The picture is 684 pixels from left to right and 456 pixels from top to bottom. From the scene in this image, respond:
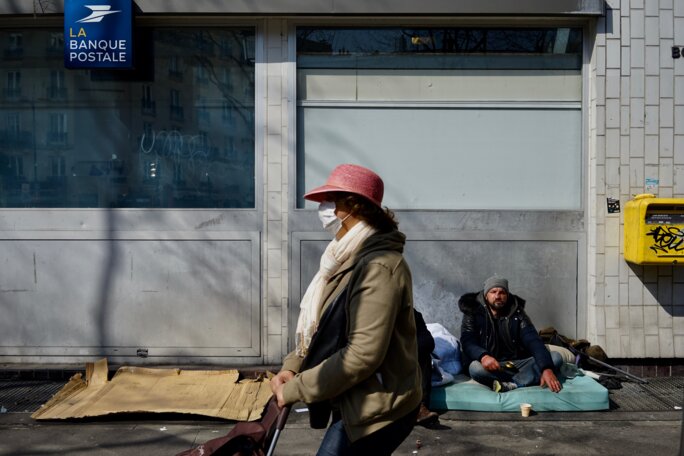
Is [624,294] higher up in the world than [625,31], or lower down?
lower down

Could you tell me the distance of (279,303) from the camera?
25.0 feet

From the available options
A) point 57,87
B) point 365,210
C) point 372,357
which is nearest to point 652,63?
point 365,210

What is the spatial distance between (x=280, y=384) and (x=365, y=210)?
2.39 feet

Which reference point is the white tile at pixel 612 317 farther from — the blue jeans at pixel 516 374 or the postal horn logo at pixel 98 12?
the postal horn logo at pixel 98 12

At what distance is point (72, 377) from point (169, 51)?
301 cm

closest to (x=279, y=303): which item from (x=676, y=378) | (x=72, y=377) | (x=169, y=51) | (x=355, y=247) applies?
(x=72, y=377)

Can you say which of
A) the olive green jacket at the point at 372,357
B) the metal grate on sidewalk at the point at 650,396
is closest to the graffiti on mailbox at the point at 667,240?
the metal grate on sidewalk at the point at 650,396

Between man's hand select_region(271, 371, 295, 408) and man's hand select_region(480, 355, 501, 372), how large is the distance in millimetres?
3522

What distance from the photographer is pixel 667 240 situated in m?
7.09

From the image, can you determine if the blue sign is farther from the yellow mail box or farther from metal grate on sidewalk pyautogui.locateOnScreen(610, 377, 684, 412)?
metal grate on sidewalk pyautogui.locateOnScreen(610, 377, 684, 412)

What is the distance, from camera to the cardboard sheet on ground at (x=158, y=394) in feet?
20.8

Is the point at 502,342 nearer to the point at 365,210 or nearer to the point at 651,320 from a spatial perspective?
the point at 651,320

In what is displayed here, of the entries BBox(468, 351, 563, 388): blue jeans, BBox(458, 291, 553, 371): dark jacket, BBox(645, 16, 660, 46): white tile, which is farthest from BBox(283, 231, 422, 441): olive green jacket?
BBox(645, 16, 660, 46): white tile

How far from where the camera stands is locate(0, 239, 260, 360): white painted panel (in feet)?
24.9
